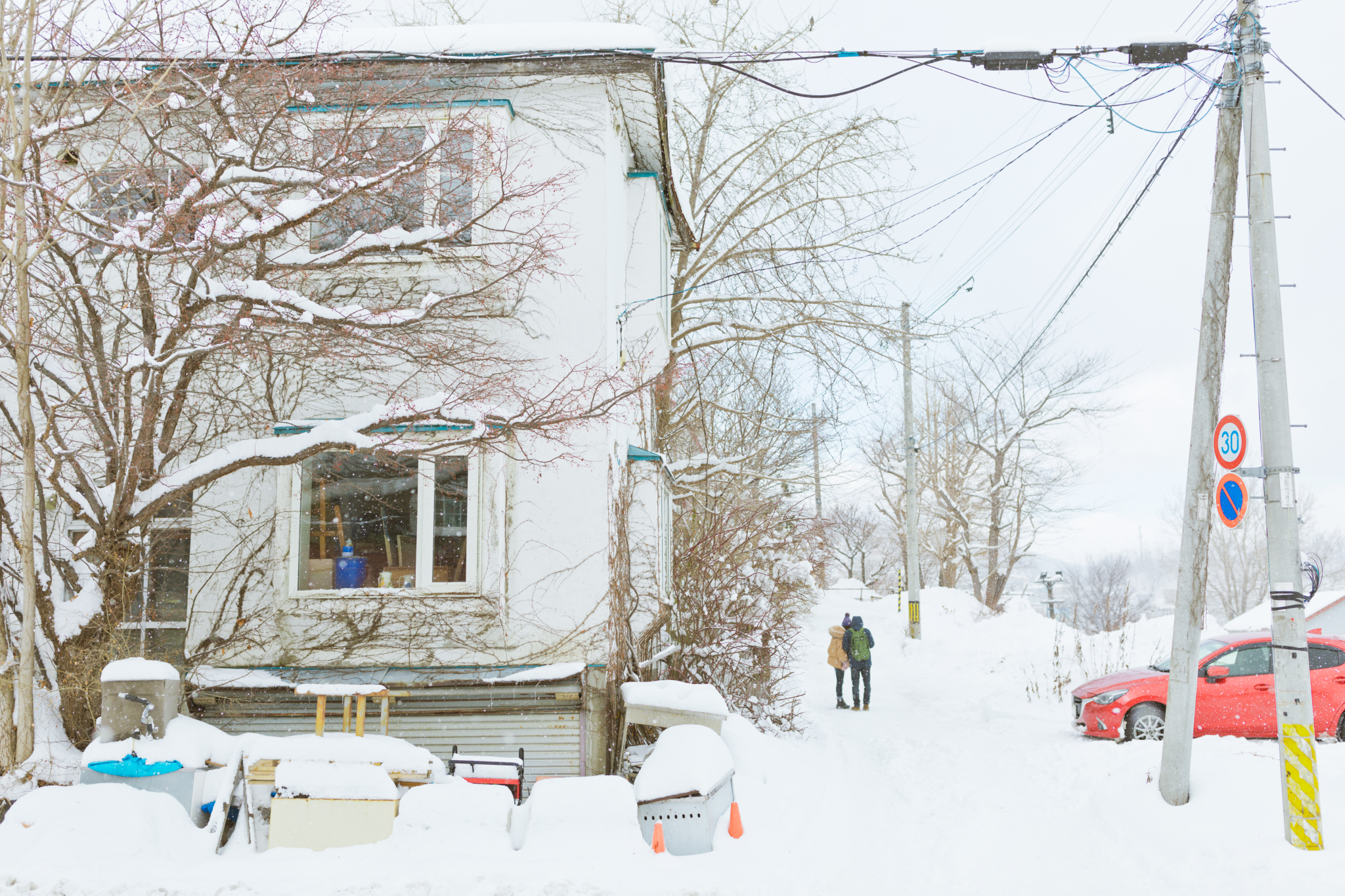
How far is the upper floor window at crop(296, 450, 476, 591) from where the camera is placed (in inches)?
361

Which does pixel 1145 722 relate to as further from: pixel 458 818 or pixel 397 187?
pixel 397 187

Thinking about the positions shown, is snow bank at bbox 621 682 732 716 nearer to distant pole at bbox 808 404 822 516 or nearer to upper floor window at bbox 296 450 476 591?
upper floor window at bbox 296 450 476 591

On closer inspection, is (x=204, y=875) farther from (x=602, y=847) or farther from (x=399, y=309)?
(x=399, y=309)

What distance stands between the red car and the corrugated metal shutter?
7.26 metres

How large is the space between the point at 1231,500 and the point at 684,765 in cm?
478

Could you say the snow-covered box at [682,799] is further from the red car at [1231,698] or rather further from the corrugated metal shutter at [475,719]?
the red car at [1231,698]

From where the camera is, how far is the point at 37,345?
7.01 meters

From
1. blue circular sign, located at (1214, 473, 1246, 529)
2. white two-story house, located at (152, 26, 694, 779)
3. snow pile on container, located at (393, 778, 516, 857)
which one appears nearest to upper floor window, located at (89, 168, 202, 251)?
white two-story house, located at (152, 26, 694, 779)

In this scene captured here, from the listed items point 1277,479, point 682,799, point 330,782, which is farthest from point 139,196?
point 1277,479

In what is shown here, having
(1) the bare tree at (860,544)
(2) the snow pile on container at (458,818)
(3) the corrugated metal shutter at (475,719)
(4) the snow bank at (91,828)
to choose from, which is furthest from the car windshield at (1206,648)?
(1) the bare tree at (860,544)

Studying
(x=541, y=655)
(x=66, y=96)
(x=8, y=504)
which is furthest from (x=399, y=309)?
(x=8, y=504)

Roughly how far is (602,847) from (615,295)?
6034mm

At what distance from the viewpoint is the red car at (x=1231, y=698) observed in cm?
1181

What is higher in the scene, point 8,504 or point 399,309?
point 399,309
